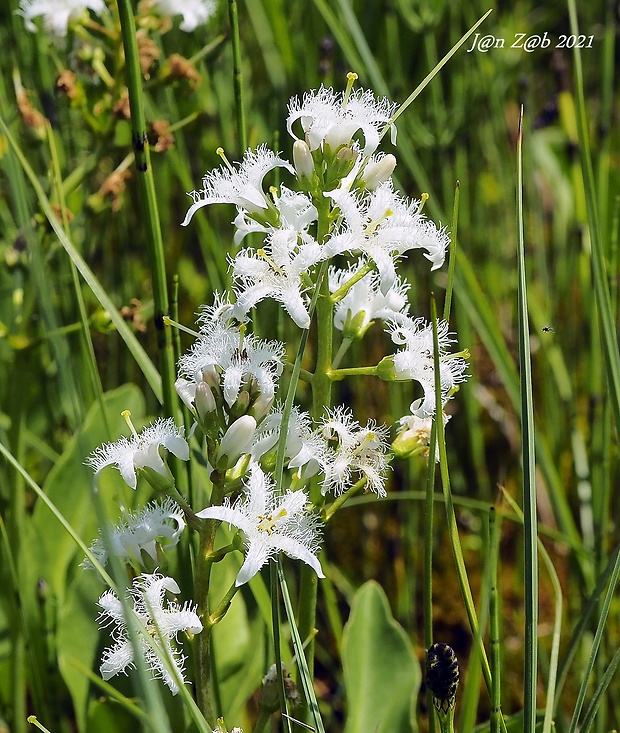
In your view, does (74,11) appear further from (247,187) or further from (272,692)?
(272,692)

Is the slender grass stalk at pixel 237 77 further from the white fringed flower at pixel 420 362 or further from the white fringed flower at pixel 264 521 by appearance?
the white fringed flower at pixel 264 521

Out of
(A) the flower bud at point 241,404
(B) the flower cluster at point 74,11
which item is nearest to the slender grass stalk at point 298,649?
(A) the flower bud at point 241,404

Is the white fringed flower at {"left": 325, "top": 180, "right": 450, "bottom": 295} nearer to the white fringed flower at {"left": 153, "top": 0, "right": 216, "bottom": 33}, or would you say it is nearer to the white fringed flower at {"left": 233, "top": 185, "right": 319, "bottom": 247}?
the white fringed flower at {"left": 233, "top": 185, "right": 319, "bottom": 247}

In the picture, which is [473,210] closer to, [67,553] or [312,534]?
[67,553]

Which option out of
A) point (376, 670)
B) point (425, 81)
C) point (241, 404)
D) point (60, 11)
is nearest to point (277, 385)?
point (241, 404)

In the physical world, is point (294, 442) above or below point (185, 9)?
below
